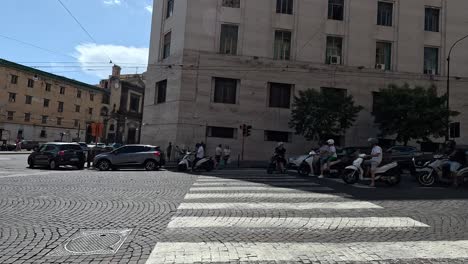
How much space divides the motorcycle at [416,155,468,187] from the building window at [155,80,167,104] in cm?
2520

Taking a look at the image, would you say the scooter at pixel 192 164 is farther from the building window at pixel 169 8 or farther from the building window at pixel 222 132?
the building window at pixel 169 8

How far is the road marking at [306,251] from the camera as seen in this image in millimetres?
4816

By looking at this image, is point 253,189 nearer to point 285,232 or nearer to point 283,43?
point 285,232

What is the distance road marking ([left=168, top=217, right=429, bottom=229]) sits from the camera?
6645 millimetres

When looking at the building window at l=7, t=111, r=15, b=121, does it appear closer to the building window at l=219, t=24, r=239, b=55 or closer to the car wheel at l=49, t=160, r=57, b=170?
the building window at l=219, t=24, r=239, b=55

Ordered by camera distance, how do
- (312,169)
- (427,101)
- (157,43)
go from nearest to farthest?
(312,169), (427,101), (157,43)

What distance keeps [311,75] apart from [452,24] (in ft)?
48.4

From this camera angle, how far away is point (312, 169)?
55.9 ft

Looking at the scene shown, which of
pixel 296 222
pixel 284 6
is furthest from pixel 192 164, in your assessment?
pixel 284 6

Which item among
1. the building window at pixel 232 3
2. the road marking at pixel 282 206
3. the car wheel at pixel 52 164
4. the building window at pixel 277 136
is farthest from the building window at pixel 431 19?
the car wheel at pixel 52 164

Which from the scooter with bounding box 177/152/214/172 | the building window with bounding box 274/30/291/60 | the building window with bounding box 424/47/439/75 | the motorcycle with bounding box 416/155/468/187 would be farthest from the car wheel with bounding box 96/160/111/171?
the building window with bounding box 424/47/439/75

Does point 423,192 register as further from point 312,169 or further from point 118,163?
point 118,163

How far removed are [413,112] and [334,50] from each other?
918cm

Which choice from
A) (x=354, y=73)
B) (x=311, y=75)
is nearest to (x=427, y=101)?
(x=354, y=73)
